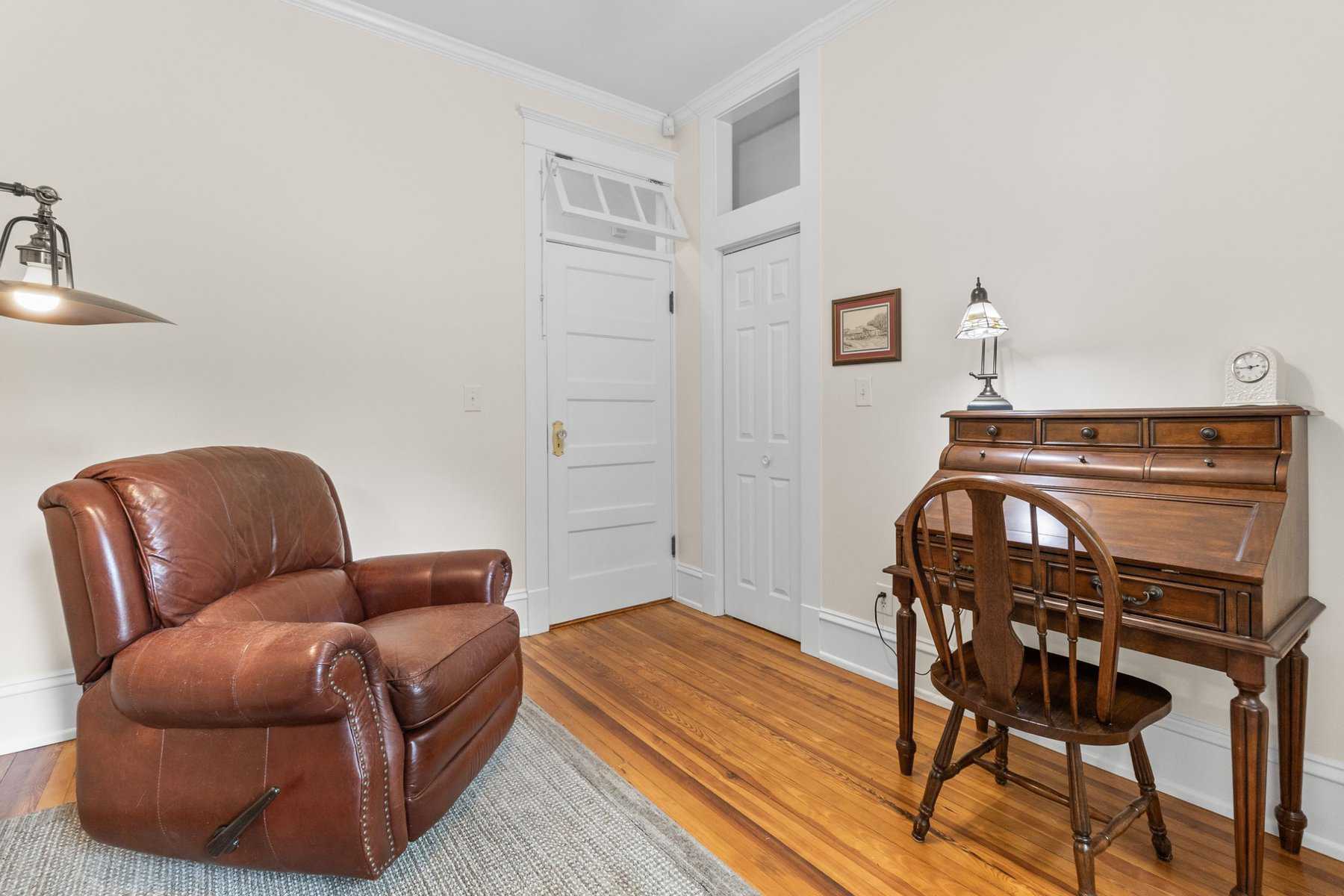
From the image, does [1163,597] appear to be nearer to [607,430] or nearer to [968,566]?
[968,566]

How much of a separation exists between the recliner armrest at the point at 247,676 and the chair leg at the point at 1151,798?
1.79 m

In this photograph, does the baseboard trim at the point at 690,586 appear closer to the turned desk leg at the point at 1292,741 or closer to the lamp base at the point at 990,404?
the lamp base at the point at 990,404

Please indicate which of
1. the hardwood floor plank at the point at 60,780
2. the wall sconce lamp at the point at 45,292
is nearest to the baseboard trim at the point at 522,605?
the hardwood floor plank at the point at 60,780

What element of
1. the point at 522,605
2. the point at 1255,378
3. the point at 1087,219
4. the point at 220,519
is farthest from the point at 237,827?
the point at 1087,219

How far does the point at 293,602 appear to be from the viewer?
193 cm

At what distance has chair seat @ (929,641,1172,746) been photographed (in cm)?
→ 139

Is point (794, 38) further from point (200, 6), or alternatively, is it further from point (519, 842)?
point (519, 842)

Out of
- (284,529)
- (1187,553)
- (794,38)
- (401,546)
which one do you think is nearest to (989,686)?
(1187,553)

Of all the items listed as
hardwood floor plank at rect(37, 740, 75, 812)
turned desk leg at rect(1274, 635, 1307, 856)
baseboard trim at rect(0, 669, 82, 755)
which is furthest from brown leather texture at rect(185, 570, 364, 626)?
turned desk leg at rect(1274, 635, 1307, 856)

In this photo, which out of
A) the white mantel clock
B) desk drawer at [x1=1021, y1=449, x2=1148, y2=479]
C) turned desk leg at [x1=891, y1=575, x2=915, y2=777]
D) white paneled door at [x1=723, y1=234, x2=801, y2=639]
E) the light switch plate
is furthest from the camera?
white paneled door at [x1=723, y1=234, x2=801, y2=639]

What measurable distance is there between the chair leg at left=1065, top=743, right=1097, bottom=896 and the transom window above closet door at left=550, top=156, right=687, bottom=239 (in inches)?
114

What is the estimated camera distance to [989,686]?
1533mm

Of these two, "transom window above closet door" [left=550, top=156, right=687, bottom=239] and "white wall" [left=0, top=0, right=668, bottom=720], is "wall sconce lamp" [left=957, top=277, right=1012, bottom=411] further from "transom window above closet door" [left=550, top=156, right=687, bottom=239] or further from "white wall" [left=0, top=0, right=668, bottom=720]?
"white wall" [left=0, top=0, right=668, bottom=720]

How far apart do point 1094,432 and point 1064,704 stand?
0.80 metres
